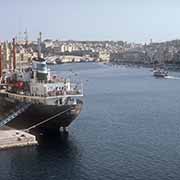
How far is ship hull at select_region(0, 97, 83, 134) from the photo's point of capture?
2770 cm

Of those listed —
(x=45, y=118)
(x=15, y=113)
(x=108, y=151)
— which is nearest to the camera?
(x=108, y=151)

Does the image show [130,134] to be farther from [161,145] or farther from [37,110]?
[37,110]

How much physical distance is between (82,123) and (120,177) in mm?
12329

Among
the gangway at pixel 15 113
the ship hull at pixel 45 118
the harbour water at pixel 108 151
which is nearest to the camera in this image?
the harbour water at pixel 108 151

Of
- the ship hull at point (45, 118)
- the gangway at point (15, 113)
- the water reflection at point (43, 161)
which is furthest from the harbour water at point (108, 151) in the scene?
the gangway at point (15, 113)

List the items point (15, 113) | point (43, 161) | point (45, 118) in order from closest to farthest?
1. point (43, 161)
2. point (45, 118)
3. point (15, 113)

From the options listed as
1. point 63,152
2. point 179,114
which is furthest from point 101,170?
point 179,114

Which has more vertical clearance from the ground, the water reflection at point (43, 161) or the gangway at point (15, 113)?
the gangway at point (15, 113)

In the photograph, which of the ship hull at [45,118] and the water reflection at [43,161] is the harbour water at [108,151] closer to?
the water reflection at [43,161]

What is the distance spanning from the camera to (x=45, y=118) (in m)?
28.0

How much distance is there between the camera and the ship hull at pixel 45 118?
27703 mm

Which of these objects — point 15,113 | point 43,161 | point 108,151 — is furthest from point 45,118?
point 43,161

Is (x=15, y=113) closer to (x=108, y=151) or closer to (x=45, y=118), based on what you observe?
(x=45, y=118)

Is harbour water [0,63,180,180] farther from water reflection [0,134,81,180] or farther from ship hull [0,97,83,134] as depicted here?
ship hull [0,97,83,134]
